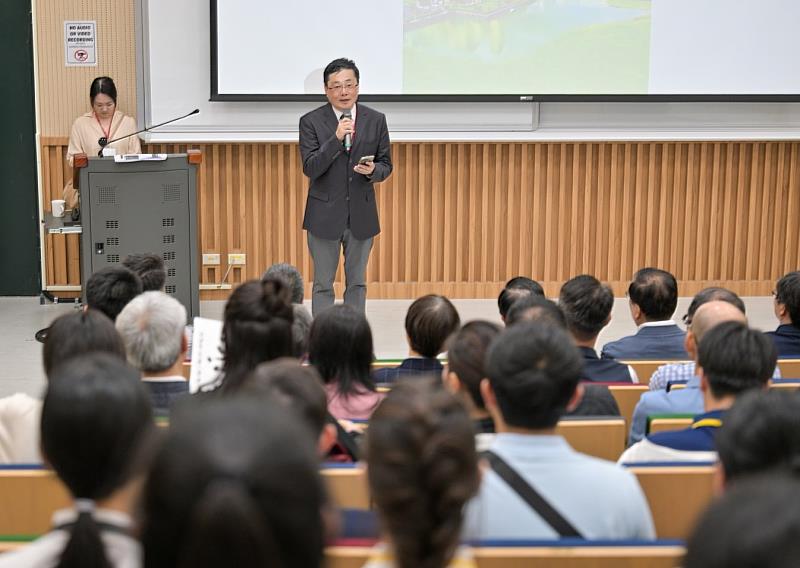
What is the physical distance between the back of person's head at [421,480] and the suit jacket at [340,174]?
4515mm

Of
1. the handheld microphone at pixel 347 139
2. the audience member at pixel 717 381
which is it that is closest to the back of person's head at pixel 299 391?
the audience member at pixel 717 381

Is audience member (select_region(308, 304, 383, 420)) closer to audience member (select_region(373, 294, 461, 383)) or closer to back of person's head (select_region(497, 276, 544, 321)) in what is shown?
audience member (select_region(373, 294, 461, 383))

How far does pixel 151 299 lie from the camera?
3.17 m

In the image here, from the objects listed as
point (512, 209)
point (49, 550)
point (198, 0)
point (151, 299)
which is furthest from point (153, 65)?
point (49, 550)

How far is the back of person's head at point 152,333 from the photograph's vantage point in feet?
10.1

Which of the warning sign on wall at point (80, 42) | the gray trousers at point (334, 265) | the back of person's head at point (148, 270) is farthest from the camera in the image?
the warning sign on wall at point (80, 42)

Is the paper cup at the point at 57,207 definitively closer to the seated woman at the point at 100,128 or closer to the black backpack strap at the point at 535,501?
the seated woman at the point at 100,128

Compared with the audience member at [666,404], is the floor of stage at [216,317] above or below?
below

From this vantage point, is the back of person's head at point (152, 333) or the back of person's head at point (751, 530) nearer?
the back of person's head at point (751, 530)

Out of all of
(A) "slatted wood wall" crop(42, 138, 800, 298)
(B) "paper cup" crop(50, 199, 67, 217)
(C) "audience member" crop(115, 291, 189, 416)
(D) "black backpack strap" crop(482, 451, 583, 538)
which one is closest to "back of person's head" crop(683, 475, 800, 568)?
(D) "black backpack strap" crop(482, 451, 583, 538)

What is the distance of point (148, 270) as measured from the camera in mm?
4578

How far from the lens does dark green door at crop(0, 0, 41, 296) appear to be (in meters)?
7.45

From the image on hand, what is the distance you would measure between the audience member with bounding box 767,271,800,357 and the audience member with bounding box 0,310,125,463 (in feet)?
8.56

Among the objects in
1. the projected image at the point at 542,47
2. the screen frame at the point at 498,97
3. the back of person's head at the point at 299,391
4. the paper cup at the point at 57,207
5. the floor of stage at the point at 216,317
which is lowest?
the floor of stage at the point at 216,317
